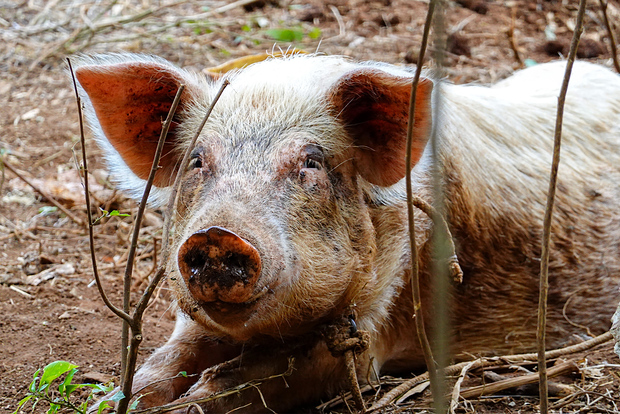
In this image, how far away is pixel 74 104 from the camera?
725 centimetres

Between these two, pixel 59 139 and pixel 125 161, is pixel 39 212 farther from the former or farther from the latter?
pixel 125 161

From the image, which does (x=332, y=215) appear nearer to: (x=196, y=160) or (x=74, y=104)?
(x=196, y=160)

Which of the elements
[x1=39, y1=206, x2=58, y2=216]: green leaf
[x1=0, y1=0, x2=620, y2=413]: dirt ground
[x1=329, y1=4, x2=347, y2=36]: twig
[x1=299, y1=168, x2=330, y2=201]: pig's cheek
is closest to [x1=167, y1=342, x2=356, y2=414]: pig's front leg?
[x1=0, y1=0, x2=620, y2=413]: dirt ground

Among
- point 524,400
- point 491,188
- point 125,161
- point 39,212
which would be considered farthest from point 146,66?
point 39,212

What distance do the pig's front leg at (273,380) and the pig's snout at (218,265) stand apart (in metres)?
0.76

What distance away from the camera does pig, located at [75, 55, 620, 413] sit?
2.88 meters

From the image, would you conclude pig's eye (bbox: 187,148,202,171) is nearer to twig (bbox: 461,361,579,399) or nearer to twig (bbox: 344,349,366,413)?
twig (bbox: 344,349,366,413)

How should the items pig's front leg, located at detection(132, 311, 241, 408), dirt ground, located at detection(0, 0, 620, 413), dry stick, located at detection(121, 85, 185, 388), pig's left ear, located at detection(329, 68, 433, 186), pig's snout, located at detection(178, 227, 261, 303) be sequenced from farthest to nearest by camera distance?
dirt ground, located at detection(0, 0, 620, 413) < pig's front leg, located at detection(132, 311, 241, 408) < pig's left ear, located at detection(329, 68, 433, 186) < pig's snout, located at detection(178, 227, 261, 303) < dry stick, located at detection(121, 85, 185, 388)

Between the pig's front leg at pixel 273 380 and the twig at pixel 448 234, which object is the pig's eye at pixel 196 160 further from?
the twig at pixel 448 234

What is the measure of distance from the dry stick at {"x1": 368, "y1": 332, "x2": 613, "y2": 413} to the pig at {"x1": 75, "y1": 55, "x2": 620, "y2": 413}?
28 cm

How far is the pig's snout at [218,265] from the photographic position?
2420 millimetres

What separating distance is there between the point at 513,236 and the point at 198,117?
1712 millimetres

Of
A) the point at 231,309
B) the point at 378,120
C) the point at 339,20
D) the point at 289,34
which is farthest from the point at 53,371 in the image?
the point at 339,20

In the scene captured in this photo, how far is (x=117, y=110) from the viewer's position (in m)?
3.50
